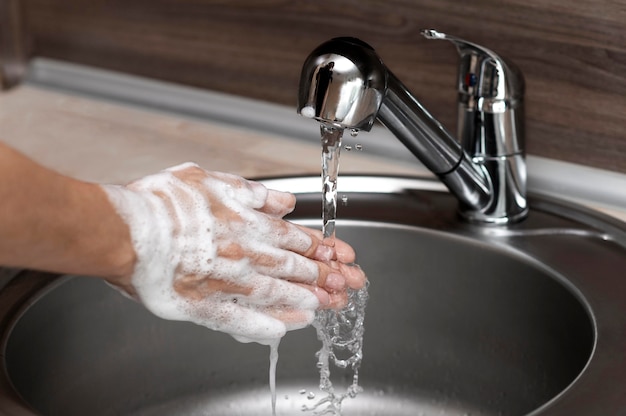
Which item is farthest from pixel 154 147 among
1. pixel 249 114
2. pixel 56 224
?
pixel 56 224

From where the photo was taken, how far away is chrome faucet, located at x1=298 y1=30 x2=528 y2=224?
897 mm

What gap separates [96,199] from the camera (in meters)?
0.74

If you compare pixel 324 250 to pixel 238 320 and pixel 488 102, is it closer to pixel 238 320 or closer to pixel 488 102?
pixel 238 320

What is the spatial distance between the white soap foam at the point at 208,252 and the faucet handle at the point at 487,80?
260 mm

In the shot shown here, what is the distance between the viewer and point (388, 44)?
131 cm

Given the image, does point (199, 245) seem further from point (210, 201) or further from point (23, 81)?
point (23, 81)

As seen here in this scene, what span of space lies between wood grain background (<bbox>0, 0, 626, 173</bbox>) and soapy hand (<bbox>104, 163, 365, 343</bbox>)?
40cm

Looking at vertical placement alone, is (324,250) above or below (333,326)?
above

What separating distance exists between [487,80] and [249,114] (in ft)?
1.67

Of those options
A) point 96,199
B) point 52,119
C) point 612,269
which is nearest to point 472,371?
point 612,269

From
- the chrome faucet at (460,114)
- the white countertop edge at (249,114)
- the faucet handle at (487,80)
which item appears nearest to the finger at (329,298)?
the chrome faucet at (460,114)

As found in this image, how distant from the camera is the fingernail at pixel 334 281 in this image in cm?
94

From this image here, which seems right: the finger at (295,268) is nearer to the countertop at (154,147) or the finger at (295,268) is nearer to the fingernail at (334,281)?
the fingernail at (334,281)

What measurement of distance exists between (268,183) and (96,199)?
19.6 inches
